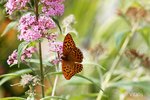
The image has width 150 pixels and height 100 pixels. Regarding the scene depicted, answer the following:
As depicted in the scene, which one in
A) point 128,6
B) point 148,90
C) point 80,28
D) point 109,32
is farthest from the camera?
point 80,28

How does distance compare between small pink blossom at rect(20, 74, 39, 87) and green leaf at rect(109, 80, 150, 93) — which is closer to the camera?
small pink blossom at rect(20, 74, 39, 87)

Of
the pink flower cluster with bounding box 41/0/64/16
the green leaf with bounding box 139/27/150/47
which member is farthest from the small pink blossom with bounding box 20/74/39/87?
the green leaf with bounding box 139/27/150/47

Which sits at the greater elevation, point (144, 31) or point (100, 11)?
point (100, 11)

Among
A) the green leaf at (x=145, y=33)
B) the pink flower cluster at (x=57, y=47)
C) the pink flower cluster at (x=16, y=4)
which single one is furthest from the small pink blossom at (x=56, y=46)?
the green leaf at (x=145, y=33)

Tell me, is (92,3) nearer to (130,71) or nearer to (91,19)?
(91,19)

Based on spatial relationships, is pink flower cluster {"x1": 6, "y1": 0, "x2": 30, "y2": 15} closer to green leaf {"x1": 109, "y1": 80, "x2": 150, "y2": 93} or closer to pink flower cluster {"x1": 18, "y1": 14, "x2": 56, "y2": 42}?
pink flower cluster {"x1": 18, "y1": 14, "x2": 56, "y2": 42}

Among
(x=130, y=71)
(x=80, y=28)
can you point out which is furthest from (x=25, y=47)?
(x=80, y=28)

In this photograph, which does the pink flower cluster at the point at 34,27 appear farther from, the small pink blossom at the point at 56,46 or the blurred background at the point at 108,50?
the blurred background at the point at 108,50
